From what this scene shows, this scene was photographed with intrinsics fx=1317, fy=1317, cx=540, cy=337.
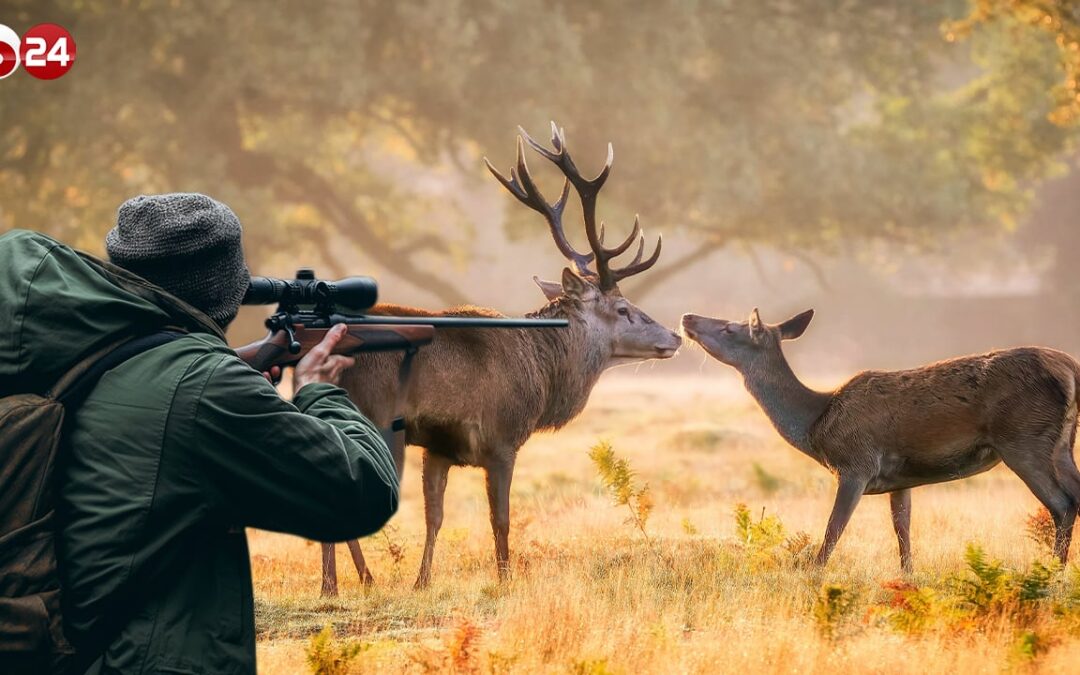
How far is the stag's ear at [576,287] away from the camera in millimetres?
8797

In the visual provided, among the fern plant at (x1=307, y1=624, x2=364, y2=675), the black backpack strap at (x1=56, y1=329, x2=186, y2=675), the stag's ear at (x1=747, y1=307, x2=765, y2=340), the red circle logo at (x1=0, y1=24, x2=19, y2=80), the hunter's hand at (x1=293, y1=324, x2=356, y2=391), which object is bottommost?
the fern plant at (x1=307, y1=624, x2=364, y2=675)

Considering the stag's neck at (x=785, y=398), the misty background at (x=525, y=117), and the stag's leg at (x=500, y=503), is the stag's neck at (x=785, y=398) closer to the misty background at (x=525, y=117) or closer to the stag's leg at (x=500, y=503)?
the stag's leg at (x=500, y=503)

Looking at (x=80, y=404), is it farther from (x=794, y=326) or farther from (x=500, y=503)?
(x=794, y=326)

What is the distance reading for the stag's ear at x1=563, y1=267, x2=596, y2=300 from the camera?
Answer: 8.80m

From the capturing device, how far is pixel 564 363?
28.6 feet

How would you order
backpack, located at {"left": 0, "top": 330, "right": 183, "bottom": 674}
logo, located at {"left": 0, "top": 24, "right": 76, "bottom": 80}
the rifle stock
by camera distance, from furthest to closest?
logo, located at {"left": 0, "top": 24, "right": 76, "bottom": 80} < the rifle stock < backpack, located at {"left": 0, "top": 330, "right": 183, "bottom": 674}

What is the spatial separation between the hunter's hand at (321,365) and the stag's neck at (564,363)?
523 cm

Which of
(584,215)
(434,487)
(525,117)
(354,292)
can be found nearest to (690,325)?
(584,215)

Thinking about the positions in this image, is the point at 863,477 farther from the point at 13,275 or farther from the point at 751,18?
the point at 751,18

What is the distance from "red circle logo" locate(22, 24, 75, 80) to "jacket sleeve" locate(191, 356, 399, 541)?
22.1m

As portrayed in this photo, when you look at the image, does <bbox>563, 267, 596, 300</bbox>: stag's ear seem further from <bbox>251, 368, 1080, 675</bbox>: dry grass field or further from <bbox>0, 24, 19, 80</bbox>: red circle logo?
<bbox>0, 24, 19, 80</bbox>: red circle logo

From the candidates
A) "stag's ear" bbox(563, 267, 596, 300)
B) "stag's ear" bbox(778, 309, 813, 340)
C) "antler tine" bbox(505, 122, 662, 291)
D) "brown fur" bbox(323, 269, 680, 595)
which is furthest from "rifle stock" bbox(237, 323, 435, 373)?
"stag's ear" bbox(778, 309, 813, 340)

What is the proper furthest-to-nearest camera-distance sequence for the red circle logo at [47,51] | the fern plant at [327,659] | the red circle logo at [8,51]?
the red circle logo at [47,51]
the red circle logo at [8,51]
the fern plant at [327,659]

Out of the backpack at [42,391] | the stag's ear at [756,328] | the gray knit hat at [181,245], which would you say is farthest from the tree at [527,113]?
the backpack at [42,391]
